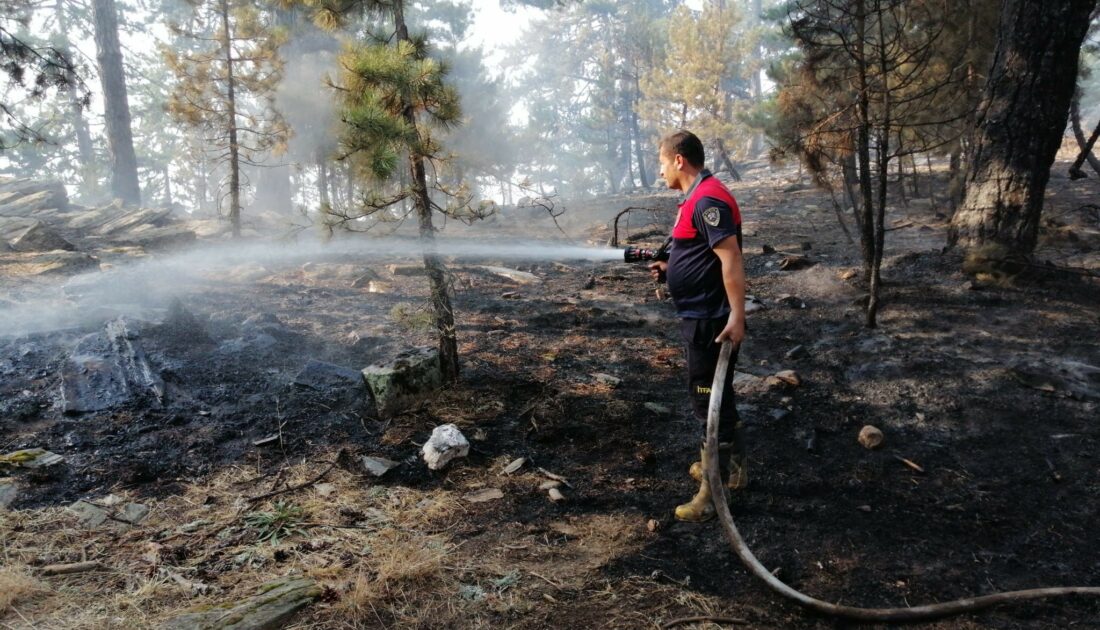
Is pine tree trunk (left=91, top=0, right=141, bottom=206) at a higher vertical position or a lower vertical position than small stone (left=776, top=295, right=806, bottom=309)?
higher

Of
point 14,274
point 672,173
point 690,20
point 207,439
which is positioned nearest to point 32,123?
point 14,274

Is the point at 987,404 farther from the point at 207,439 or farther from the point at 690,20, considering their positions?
the point at 690,20

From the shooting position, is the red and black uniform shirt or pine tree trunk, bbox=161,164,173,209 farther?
pine tree trunk, bbox=161,164,173,209

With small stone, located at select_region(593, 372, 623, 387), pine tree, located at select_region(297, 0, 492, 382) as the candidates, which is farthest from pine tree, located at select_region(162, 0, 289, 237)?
small stone, located at select_region(593, 372, 623, 387)

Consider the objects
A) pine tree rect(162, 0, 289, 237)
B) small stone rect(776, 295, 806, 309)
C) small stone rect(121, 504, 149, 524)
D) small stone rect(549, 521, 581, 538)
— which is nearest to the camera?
small stone rect(549, 521, 581, 538)

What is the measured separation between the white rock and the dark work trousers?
5.83ft

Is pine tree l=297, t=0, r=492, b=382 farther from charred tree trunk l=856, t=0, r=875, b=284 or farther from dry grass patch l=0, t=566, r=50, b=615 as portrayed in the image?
charred tree trunk l=856, t=0, r=875, b=284

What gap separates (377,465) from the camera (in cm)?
425

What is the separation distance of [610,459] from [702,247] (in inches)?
70.9

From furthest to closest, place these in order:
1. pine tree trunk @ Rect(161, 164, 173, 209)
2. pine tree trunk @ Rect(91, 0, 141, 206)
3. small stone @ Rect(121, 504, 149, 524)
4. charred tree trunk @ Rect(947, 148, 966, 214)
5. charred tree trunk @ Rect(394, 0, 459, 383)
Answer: pine tree trunk @ Rect(161, 164, 173, 209) < pine tree trunk @ Rect(91, 0, 141, 206) < charred tree trunk @ Rect(947, 148, 966, 214) < charred tree trunk @ Rect(394, 0, 459, 383) < small stone @ Rect(121, 504, 149, 524)

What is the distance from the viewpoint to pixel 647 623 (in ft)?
8.67

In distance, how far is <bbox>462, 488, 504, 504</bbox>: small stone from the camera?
388 centimetres

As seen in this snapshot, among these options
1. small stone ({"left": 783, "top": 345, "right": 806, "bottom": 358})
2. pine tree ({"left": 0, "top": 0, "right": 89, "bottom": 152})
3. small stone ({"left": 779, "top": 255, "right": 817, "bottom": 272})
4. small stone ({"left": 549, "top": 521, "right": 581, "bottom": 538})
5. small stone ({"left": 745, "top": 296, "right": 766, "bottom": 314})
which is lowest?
small stone ({"left": 549, "top": 521, "right": 581, "bottom": 538})

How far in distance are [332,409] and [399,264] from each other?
6128 millimetres
